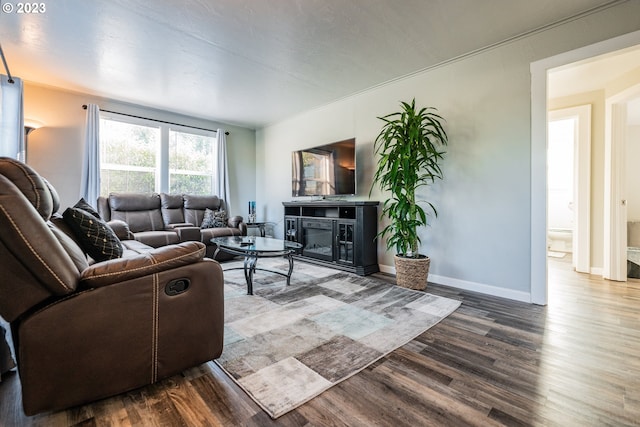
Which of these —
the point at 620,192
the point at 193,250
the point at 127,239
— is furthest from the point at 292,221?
the point at 620,192

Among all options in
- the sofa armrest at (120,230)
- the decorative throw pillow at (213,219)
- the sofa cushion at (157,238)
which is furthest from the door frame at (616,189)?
the sofa armrest at (120,230)

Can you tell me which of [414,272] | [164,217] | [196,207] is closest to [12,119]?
[164,217]

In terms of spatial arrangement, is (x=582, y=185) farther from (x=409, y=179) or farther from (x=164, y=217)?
(x=164, y=217)

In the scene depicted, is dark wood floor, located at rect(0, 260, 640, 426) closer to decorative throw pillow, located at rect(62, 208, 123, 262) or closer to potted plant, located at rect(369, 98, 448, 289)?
decorative throw pillow, located at rect(62, 208, 123, 262)

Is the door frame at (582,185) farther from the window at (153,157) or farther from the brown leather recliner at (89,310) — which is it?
the window at (153,157)

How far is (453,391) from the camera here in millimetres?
1342

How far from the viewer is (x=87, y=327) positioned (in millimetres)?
1116

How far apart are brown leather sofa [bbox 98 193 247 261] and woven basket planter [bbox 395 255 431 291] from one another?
268cm

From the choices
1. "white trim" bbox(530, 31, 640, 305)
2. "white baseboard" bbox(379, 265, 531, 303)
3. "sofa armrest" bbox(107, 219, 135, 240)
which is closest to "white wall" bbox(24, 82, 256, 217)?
"sofa armrest" bbox(107, 219, 135, 240)

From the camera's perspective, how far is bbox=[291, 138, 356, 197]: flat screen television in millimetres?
3900

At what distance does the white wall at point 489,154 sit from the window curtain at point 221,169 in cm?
325

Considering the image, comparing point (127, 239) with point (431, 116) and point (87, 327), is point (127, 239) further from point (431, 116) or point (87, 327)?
point (431, 116)

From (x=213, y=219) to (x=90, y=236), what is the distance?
8.84 feet

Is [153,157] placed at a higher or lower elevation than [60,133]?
lower
